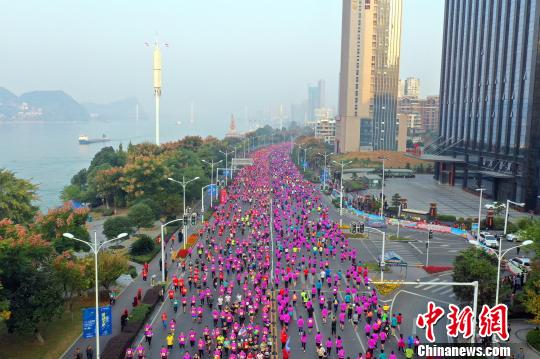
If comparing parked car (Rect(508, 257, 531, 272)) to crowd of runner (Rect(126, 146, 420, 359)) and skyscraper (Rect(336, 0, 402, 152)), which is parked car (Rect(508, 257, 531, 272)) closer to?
crowd of runner (Rect(126, 146, 420, 359))

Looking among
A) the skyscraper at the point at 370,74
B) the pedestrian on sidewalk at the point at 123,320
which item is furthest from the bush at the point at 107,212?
the skyscraper at the point at 370,74

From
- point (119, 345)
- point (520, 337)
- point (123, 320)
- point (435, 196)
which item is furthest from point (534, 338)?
point (435, 196)

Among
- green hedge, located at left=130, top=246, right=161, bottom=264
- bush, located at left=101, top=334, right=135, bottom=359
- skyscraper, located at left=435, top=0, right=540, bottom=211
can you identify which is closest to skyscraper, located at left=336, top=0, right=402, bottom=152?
skyscraper, located at left=435, top=0, right=540, bottom=211

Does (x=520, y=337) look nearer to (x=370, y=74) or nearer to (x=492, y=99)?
(x=492, y=99)

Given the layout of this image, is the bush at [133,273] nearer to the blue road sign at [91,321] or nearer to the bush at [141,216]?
the bush at [141,216]

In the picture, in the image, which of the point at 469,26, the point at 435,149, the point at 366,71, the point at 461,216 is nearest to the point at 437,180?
the point at 435,149
